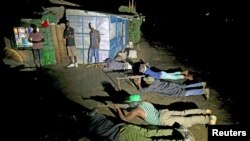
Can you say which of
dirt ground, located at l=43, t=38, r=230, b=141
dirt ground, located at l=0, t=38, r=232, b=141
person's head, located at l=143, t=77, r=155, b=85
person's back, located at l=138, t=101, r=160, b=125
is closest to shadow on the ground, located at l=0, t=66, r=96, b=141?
dirt ground, located at l=0, t=38, r=232, b=141

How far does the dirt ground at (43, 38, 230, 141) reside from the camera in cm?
868

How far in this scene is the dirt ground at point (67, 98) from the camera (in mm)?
7402

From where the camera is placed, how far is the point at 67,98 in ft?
32.8

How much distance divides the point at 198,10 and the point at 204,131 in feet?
91.0

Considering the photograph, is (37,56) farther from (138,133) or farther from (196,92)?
(138,133)

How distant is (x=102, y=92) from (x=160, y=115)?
3858 mm

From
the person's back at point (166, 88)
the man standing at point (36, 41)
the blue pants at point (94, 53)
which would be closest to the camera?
the person's back at point (166, 88)

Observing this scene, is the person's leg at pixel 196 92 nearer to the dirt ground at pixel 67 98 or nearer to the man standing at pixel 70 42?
the dirt ground at pixel 67 98

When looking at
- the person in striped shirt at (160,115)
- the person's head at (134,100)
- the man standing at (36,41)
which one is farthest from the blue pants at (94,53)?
the person's head at (134,100)

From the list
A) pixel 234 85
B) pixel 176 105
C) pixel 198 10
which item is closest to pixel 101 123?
pixel 176 105

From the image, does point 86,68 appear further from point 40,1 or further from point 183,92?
point 40,1

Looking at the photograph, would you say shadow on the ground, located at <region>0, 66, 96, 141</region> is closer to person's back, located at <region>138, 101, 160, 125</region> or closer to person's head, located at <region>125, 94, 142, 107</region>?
person's head, located at <region>125, 94, 142, 107</region>

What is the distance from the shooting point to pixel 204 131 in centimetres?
757

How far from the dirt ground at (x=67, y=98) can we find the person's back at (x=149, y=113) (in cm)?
85
